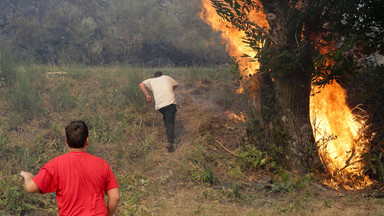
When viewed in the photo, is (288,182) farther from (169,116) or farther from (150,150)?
(150,150)

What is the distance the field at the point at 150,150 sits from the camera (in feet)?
20.5

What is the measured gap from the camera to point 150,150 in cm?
958

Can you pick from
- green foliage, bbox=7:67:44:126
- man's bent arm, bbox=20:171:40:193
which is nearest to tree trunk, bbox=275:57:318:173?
man's bent arm, bbox=20:171:40:193

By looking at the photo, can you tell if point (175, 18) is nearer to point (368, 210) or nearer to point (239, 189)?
point (239, 189)

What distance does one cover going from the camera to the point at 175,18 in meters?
29.3

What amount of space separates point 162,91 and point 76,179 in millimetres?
6349

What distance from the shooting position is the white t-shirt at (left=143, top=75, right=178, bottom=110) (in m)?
9.27

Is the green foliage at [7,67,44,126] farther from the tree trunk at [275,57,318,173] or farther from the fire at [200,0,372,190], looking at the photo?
the tree trunk at [275,57,318,173]

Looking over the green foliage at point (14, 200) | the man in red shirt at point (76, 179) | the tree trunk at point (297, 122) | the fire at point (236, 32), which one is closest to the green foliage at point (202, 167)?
the tree trunk at point (297, 122)

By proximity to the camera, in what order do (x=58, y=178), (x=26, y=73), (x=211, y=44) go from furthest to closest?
(x=211, y=44)
(x=26, y=73)
(x=58, y=178)

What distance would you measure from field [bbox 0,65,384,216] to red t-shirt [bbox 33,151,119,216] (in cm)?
279

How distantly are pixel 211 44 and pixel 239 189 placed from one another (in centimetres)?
1619

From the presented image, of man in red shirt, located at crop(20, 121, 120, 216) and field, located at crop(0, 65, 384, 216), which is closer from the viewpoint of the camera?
man in red shirt, located at crop(20, 121, 120, 216)

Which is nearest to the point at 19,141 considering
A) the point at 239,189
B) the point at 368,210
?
the point at 239,189
